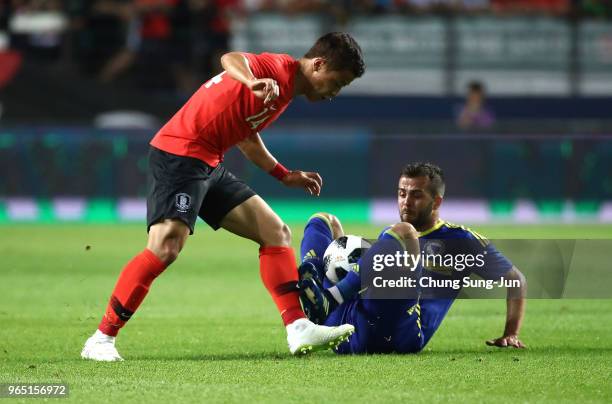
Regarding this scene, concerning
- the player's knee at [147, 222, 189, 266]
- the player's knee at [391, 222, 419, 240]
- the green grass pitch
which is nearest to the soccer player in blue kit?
the green grass pitch

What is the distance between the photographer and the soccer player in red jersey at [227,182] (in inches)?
247

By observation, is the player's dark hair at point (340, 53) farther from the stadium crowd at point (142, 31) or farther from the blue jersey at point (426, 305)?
the stadium crowd at point (142, 31)

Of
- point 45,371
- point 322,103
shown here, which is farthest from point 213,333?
point 322,103

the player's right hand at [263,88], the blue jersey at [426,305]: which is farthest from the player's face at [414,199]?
the player's right hand at [263,88]

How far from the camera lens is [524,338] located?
7.48 m

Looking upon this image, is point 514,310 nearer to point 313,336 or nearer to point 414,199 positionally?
point 414,199

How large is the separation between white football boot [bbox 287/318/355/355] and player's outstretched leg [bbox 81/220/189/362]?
30.3 inches

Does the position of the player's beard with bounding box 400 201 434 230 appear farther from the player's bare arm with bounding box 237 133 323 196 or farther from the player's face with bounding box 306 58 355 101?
the player's face with bounding box 306 58 355 101

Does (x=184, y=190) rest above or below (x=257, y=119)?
below

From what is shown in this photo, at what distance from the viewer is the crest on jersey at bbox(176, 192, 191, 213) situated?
6242 mm

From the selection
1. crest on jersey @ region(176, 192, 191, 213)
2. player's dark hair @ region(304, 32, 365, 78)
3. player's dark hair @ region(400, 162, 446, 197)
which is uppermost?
player's dark hair @ region(304, 32, 365, 78)

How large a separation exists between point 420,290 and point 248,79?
59.1 inches

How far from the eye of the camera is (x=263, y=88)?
596 centimetres

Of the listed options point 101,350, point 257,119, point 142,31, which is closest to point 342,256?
point 257,119
